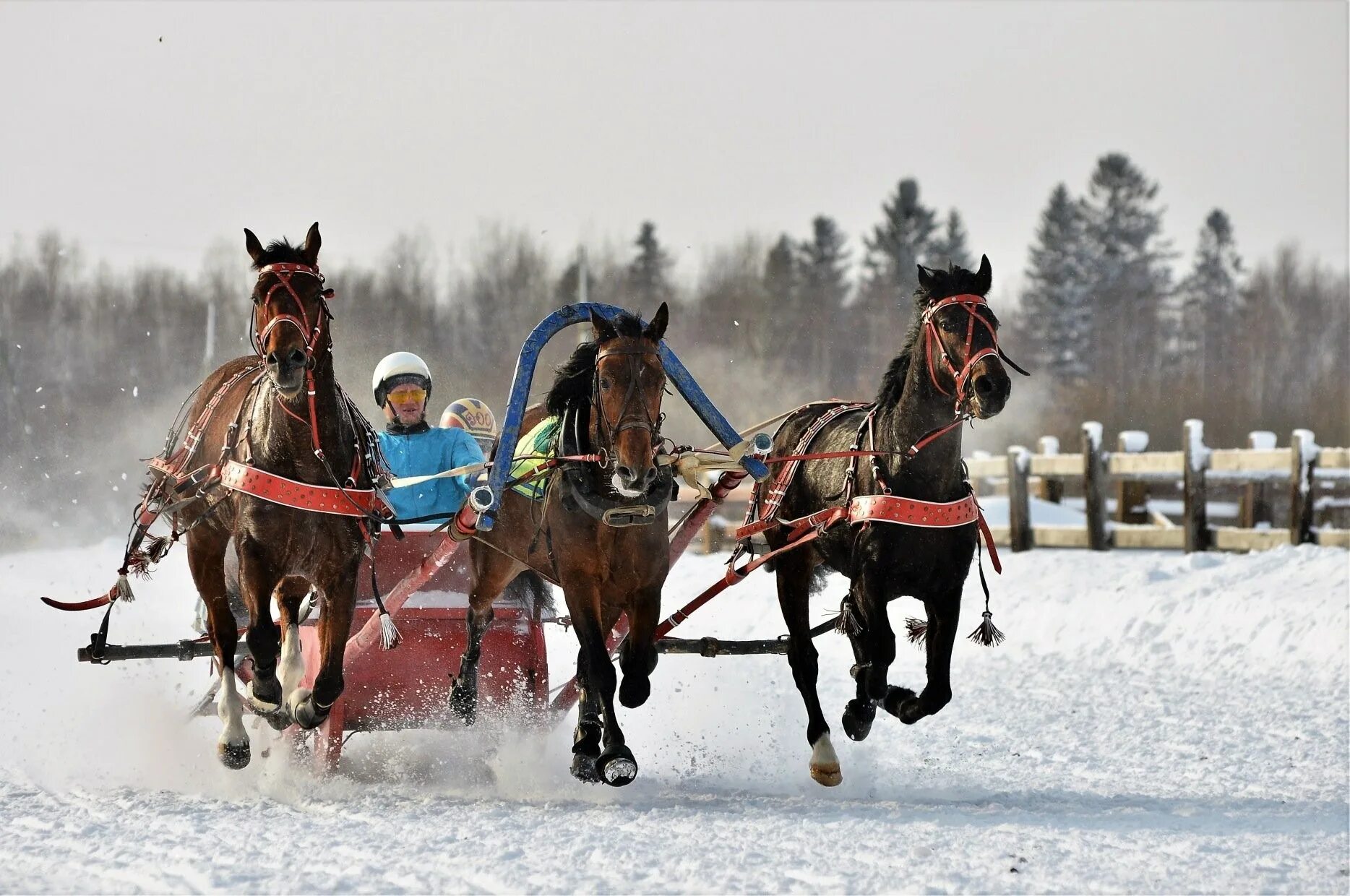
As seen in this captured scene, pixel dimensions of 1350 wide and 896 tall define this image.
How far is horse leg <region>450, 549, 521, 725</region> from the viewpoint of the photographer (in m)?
8.16

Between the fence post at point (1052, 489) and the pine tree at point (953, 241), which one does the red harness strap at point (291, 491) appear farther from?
the pine tree at point (953, 241)

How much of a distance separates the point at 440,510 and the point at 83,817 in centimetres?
265

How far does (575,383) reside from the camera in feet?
24.3

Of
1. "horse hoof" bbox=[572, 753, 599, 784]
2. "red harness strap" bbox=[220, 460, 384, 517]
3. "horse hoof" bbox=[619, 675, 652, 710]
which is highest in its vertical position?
"red harness strap" bbox=[220, 460, 384, 517]

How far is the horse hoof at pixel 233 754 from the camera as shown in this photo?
22.7 feet

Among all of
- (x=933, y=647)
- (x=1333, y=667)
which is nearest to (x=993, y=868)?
(x=933, y=647)

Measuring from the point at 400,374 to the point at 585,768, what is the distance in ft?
9.03

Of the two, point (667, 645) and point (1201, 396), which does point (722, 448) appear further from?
point (1201, 396)

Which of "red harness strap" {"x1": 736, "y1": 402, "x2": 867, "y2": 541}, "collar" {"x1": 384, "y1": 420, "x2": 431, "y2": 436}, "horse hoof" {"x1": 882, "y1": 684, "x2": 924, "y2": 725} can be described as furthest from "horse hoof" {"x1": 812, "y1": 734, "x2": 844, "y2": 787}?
"collar" {"x1": 384, "y1": 420, "x2": 431, "y2": 436}

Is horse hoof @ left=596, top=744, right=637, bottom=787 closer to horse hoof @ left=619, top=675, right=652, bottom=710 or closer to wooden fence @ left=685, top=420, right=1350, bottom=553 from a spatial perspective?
horse hoof @ left=619, top=675, right=652, bottom=710

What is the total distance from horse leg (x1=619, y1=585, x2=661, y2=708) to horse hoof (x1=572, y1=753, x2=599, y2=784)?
307mm

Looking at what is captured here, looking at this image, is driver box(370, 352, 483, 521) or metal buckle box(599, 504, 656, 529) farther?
driver box(370, 352, 483, 521)

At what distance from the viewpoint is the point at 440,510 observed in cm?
857

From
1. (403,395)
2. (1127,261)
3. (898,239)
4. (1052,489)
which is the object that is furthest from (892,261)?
(403,395)
